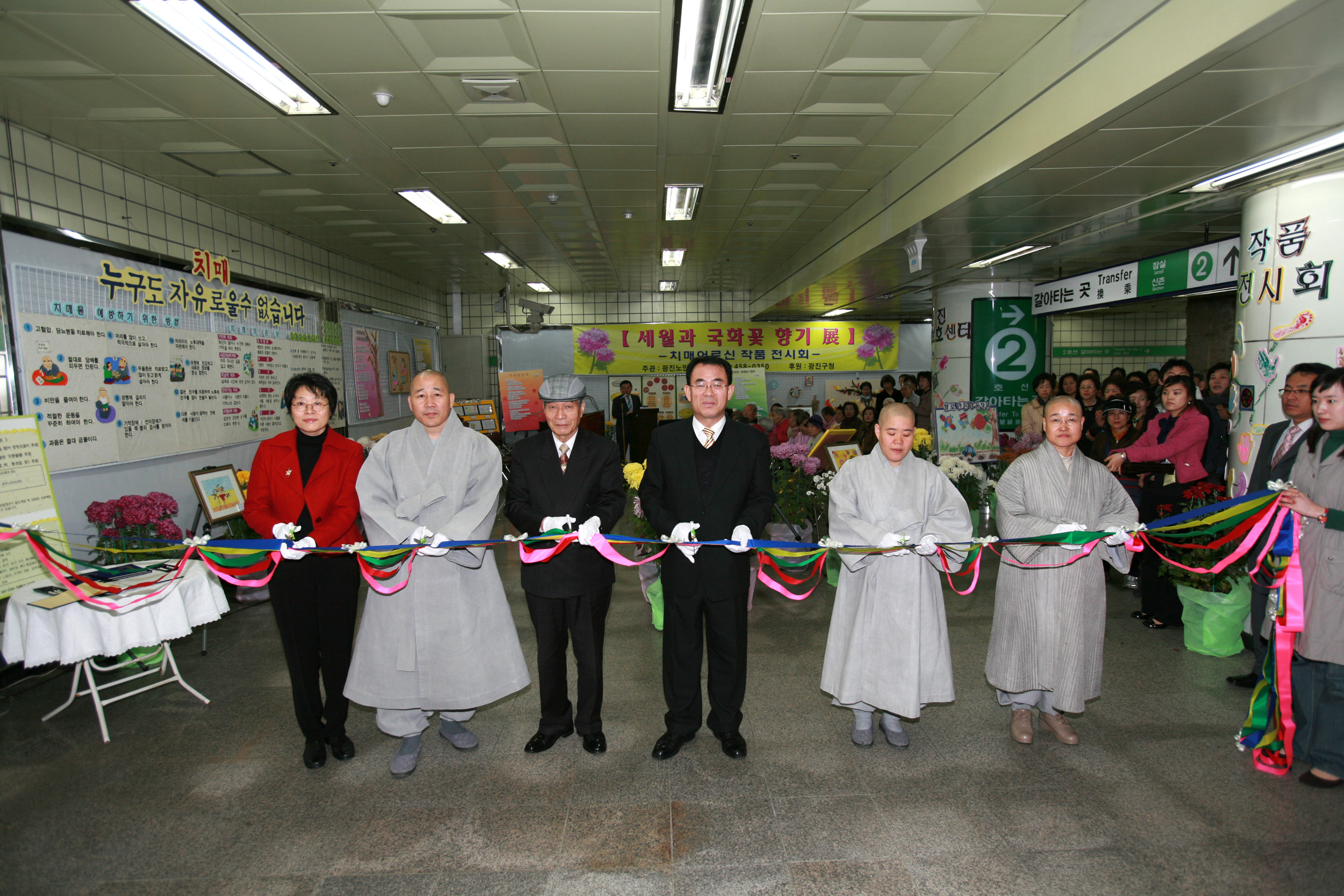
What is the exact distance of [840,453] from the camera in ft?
18.6

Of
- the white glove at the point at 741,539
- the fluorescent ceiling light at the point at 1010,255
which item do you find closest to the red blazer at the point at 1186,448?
the fluorescent ceiling light at the point at 1010,255

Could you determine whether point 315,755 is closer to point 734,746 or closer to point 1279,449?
point 734,746

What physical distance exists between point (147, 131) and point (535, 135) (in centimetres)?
265

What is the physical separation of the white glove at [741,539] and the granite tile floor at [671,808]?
3.18 ft

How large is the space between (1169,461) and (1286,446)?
145cm

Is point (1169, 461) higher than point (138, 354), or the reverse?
point (138, 354)

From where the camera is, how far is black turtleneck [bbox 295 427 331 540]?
2955 millimetres

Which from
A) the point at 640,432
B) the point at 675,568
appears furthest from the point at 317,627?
the point at 640,432

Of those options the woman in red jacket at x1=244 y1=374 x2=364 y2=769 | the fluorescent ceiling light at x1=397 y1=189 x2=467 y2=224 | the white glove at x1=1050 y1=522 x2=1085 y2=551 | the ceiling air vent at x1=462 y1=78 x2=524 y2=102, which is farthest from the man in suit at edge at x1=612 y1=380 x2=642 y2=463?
the white glove at x1=1050 y1=522 x2=1085 y2=551

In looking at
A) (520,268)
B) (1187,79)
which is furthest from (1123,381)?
(520,268)

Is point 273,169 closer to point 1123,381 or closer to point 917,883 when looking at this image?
point 917,883

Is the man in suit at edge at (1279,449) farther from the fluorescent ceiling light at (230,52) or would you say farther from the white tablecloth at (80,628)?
the fluorescent ceiling light at (230,52)

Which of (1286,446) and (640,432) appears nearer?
(1286,446)

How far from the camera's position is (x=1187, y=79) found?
3180 mm
